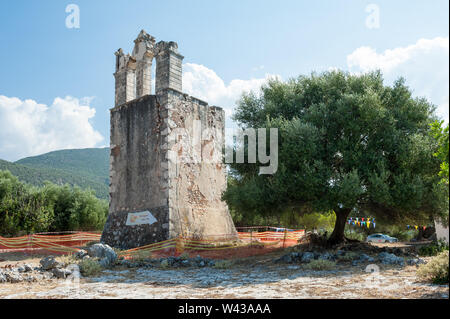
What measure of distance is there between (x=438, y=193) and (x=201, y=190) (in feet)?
30.3

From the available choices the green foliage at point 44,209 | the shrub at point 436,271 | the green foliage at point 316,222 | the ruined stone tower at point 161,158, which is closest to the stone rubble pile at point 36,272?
the ruined stone tower at point 161,158

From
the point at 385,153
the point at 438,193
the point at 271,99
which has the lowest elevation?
the point at 438,193

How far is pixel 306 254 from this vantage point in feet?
37.5

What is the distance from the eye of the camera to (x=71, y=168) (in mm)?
117938

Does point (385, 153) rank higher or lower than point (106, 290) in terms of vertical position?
higher

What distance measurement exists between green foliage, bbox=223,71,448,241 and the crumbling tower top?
5145 mm

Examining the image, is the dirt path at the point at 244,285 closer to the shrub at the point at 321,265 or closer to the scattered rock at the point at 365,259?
the shrub at the point at 321,265

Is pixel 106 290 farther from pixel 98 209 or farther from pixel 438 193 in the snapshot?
pixel 98 209

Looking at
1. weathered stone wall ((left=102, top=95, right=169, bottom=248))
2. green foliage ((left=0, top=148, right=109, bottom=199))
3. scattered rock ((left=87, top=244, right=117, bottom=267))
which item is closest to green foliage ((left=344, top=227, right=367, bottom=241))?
weathered stone wall ((left=102, top=95, right=169, bottom=248))

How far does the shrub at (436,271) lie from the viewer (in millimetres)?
6742

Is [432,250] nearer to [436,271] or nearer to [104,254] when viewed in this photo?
[436,271]

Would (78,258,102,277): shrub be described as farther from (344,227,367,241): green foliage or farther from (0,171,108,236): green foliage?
(0,171,108,236): green foliage

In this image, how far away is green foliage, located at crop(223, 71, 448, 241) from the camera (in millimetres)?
11633
